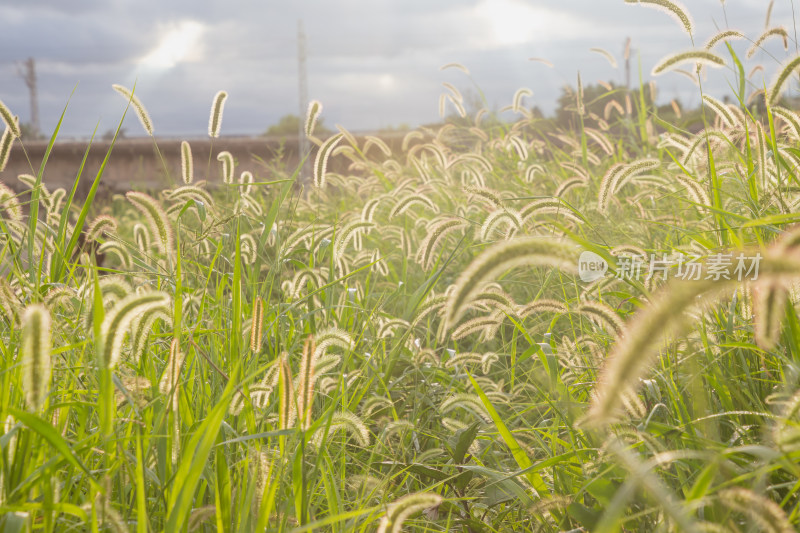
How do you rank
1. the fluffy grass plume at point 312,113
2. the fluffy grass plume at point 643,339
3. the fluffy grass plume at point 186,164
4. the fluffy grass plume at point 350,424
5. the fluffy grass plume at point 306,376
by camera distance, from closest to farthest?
the fluffy grass plume at point 643,339 → the fluffy grass plume at point 306,376 → the fluffy grass plume at point 350,424 → the fluffy grass plume at point 186,164 → the fluffy grass plume at point 312,113

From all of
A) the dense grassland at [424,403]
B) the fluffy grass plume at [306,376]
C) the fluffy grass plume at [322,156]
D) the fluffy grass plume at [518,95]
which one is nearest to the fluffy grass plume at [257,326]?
the dense grassland at [424,403]

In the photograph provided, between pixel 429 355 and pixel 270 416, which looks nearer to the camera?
pixel 270 416

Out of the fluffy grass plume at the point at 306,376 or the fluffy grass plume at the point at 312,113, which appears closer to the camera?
the fluffy grass plume at the point at 306,376

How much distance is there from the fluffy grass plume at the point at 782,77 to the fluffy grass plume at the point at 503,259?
4.95ft

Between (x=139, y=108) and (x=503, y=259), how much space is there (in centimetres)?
204

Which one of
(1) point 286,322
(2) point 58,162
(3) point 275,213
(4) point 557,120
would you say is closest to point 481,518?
(1) point 286,322

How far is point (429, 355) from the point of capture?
2656mm

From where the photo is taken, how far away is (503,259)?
1.12 metres

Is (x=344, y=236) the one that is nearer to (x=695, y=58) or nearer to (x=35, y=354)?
(x=695, y=58)

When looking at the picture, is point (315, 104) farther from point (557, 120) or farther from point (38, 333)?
point (557, 120)

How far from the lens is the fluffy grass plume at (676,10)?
2.55 m

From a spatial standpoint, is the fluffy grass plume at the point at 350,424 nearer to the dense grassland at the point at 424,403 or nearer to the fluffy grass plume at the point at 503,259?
the dense grassland at the point at 424,403

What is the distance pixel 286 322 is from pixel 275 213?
18.1 inches

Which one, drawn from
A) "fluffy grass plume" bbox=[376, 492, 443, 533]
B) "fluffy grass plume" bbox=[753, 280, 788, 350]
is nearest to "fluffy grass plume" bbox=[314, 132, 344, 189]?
"fluffy grass plume" bbox=[376, 492, 443, 533]
